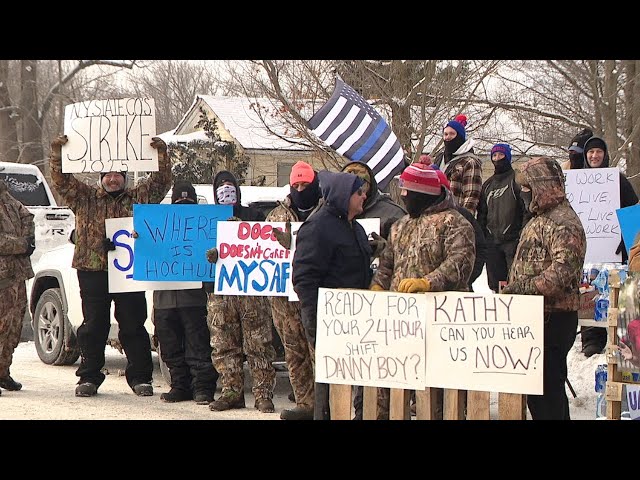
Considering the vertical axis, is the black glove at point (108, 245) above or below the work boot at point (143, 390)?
above

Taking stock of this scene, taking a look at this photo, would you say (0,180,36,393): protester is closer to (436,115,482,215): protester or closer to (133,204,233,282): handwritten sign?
(133,204,233,282): handwritten sign

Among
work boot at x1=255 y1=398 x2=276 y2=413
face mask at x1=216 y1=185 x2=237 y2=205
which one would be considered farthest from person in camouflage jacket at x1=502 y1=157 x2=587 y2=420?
face mask at x1=216 y1=185 x2=237 y2=205

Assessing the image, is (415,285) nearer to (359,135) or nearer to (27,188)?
(359,135)

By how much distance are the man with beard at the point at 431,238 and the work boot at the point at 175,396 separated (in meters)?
3.05

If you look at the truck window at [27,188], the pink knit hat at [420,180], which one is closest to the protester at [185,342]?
the pink knit hat at [420,180]

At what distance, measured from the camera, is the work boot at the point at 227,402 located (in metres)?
9.12

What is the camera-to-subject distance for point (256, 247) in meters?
8.88

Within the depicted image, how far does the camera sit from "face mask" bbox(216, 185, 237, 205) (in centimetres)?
940

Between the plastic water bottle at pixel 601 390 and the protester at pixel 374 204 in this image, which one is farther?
the protester at pixel 374 204

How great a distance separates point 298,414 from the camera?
8.55 m

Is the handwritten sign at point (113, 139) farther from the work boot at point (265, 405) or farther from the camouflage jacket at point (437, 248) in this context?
the camouflage jacket at point (437, 248)

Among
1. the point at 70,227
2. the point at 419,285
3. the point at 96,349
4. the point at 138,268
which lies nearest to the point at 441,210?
the point at 419,285

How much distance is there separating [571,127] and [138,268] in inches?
699

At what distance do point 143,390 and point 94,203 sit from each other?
67.4 inches
